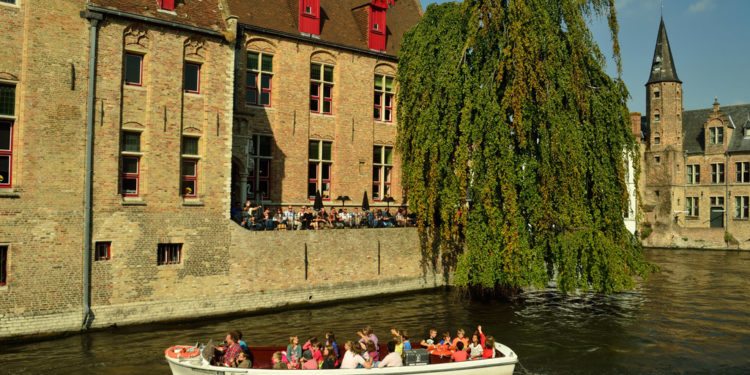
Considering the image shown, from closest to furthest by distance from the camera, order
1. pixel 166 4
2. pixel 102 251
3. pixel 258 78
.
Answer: pixel 102 251 < pixel 166 4 < pixel 258 78

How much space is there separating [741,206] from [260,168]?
39213mm

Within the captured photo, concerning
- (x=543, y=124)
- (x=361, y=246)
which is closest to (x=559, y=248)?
(x=543, y=124)

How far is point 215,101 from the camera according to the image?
62.7 feet

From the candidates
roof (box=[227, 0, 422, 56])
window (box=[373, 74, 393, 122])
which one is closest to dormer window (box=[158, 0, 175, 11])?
roof (box=[227, 0, 422, 56])

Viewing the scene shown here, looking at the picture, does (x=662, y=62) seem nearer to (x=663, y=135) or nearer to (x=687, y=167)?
(x=663, y=135)

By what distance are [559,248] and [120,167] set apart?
12.8 m

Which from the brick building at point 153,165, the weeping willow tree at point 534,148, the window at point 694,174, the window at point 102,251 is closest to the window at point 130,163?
the brick building at point 153,165

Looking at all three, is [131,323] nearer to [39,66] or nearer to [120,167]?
[120,167]

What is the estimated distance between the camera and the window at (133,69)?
17.5m

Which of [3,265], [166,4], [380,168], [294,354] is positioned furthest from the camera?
[380,168]

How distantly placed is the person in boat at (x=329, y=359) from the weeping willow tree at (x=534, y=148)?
25.3 ft

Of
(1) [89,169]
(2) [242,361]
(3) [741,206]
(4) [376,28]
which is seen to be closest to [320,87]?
(4) [376,28]

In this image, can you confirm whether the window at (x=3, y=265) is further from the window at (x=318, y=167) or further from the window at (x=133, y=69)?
the window at (x=318, y=167)

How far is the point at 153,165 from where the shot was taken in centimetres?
1773
